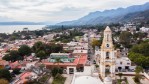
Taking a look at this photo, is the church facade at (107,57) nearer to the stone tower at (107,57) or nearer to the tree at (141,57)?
the stone tower at (107,57)

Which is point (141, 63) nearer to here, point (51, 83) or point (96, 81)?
point (51, 83)

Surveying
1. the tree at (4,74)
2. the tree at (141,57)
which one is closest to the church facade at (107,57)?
the tree at (4,74)

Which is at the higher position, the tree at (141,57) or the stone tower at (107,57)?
the stone tower at (107,57)

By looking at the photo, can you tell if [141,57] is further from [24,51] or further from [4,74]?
[24,51]

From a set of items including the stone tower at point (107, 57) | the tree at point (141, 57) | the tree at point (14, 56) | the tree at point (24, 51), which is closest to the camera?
the stone tower at point (107, 57)

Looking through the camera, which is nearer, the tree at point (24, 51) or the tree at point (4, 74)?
the tree at point (4, 74)

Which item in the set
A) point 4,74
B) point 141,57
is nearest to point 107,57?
point 4,74

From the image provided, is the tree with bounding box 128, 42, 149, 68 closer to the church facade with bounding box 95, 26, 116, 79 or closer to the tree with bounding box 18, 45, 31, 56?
the church facade with bounding box 95, 26, 116, 79

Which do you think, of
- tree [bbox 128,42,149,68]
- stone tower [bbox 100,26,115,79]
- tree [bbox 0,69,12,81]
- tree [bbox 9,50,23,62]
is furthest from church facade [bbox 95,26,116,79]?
tree [bbox 9,50,23,62]

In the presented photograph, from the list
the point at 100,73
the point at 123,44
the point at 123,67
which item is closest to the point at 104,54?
the point at 100,73
